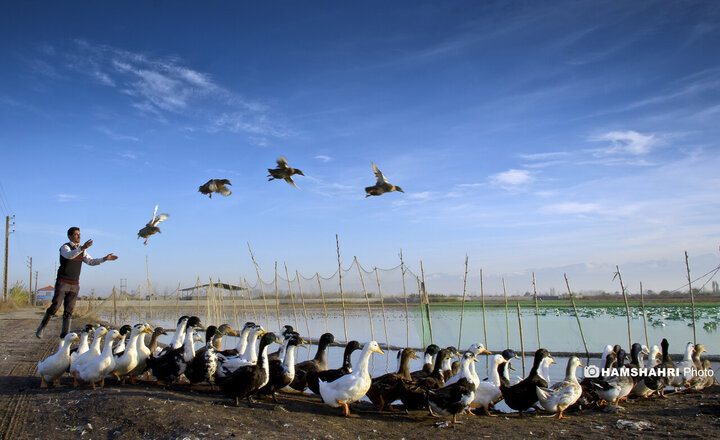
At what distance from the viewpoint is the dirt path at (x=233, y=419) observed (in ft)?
16.9

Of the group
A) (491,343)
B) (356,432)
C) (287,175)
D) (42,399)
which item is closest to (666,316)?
(491,343)

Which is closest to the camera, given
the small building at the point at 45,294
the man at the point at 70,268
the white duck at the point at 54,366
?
the white duck at the point at 54,366

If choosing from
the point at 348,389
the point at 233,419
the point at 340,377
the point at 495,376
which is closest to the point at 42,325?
the point at 233,419

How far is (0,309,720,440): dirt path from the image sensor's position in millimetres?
5152

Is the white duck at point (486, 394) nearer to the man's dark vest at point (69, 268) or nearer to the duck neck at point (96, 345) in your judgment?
the duck neck at point (96, 345)

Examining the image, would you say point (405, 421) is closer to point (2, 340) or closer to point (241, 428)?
point (241, 428)

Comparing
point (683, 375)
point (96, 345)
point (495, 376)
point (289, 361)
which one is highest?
point (96, 345)

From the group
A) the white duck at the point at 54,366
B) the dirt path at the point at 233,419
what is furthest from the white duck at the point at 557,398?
the white duck at the point at 54,366

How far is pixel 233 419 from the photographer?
5645 mm

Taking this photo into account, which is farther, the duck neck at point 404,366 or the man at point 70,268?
the man at point 70,268

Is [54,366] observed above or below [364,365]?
above

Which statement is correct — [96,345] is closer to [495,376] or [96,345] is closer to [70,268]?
[70,268]

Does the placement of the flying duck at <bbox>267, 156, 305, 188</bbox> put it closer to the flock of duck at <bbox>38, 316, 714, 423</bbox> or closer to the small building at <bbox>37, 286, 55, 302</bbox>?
the flock of duck at <bbox>38, 316, 714, 423</bbox>

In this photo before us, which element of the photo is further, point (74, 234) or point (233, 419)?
point (74, 234)
